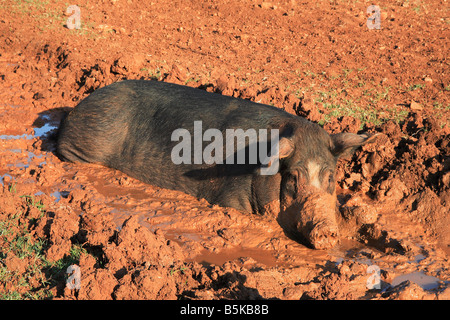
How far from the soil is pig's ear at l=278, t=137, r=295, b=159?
2.77 feet

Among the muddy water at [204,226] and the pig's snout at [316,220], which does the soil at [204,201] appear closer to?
the muddy water at [204,226]

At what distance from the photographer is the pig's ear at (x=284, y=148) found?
15.9 feet

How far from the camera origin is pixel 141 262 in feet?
13.7

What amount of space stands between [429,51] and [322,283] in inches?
312

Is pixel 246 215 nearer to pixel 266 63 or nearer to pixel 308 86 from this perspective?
pixel 308 86

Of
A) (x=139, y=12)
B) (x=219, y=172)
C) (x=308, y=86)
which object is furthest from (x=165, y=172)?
(x=139, y=12)

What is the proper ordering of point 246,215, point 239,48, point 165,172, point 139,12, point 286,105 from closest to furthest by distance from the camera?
point 246,215 < point 165,172 < point 286,105 < point 239,48 < point 139,12

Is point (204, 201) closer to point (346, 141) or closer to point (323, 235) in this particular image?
point (323, 235)

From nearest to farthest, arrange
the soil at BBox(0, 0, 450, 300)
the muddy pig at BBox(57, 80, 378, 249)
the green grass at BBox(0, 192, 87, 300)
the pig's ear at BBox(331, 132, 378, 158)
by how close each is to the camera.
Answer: the green grass at BBox(0, 192, 87, 300), the soil at BBox(0, 0, 450, 300), the muddy pig at BBox(57, 80, 378, 249), the pig's ear at BBox(331, 132, 378, 158)

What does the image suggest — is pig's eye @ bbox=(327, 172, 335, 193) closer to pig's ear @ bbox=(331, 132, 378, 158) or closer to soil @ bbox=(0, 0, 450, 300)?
pig's ear @ bbox=(331, 132, 378, 158)

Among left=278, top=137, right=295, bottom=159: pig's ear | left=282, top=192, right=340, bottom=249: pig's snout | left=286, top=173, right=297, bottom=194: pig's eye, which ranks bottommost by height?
left=282, top=192, right=340, bottom=249: pig's snout

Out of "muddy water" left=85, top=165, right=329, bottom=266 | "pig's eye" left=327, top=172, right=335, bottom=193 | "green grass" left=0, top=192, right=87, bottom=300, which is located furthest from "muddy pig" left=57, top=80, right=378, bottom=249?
"green grass" left=0, top=192, right=87, bottom=300

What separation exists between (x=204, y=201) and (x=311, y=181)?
4.58 feet

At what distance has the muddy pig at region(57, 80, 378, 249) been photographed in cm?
501
